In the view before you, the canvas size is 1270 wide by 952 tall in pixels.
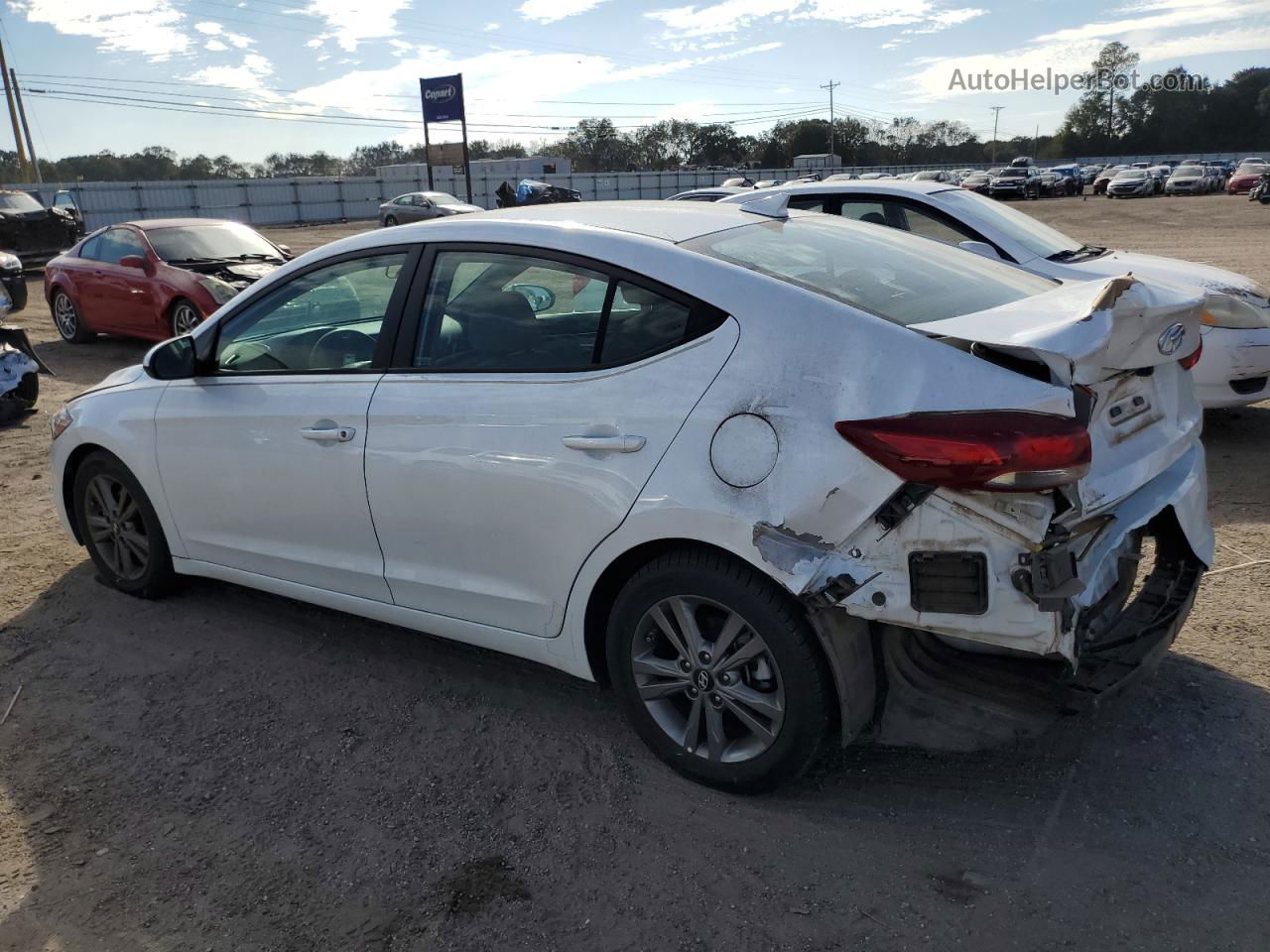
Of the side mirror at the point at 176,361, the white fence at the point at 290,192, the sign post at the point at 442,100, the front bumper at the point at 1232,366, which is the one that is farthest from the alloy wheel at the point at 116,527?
the sign post at the point at 442,100

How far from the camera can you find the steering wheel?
11.6 ft

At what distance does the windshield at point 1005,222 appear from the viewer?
6680mm

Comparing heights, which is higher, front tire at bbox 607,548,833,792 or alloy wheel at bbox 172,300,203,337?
front tire at bbox 607,548,833,792

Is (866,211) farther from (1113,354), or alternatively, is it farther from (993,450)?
(993,450)

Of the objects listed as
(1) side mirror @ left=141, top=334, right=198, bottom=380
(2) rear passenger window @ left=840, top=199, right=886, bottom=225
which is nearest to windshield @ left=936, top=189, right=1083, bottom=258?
(2) rear passenger window @ left=840, top=199, right=886, bottom=225

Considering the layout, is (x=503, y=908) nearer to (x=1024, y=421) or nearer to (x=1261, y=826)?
(x=1024, y=421)

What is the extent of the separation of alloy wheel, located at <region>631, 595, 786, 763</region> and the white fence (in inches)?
1606

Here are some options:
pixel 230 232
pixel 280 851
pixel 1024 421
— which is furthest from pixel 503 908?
pixel 230 232

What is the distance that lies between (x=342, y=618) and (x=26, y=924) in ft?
6.13

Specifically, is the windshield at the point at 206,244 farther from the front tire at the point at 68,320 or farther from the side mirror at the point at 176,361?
the side mirror at the point at 176,361

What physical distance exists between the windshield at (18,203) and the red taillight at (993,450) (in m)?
24.1

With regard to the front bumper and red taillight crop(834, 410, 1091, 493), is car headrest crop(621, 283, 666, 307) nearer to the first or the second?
red taillight crop(834, 410, 1091, 493)

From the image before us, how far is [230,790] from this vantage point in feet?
10.3

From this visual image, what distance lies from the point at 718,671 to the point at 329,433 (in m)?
1.64
